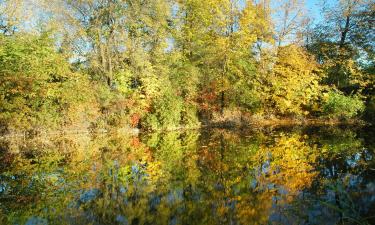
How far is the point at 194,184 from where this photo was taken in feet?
31.7

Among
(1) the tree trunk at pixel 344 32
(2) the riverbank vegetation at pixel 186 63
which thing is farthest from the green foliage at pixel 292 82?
(1) the tree trunk at pixel 344 32

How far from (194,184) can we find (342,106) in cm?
2196

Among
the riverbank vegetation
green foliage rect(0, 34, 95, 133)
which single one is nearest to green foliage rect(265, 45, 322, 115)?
the riverbank vegetation

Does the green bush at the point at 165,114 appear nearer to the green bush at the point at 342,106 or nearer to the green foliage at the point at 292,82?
the green foliage at the point at 292,82

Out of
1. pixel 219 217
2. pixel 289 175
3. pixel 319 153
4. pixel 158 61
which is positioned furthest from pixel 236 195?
pixel 158 61

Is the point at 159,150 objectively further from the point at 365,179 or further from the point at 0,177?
the point at 365,179

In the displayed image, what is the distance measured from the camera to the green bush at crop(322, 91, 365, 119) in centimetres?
2750

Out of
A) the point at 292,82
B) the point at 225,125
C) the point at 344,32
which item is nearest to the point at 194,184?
the point at 225,125

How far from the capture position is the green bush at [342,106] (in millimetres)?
27500

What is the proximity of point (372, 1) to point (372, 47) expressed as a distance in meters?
4.04

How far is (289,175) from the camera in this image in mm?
10500

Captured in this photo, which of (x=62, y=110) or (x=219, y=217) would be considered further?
(x=62, y=110)

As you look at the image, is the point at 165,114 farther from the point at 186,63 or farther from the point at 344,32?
the point at 344,32

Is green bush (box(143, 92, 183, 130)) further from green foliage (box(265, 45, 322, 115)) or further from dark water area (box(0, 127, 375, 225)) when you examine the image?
dark water area (box(0, 127, 375, 225))
